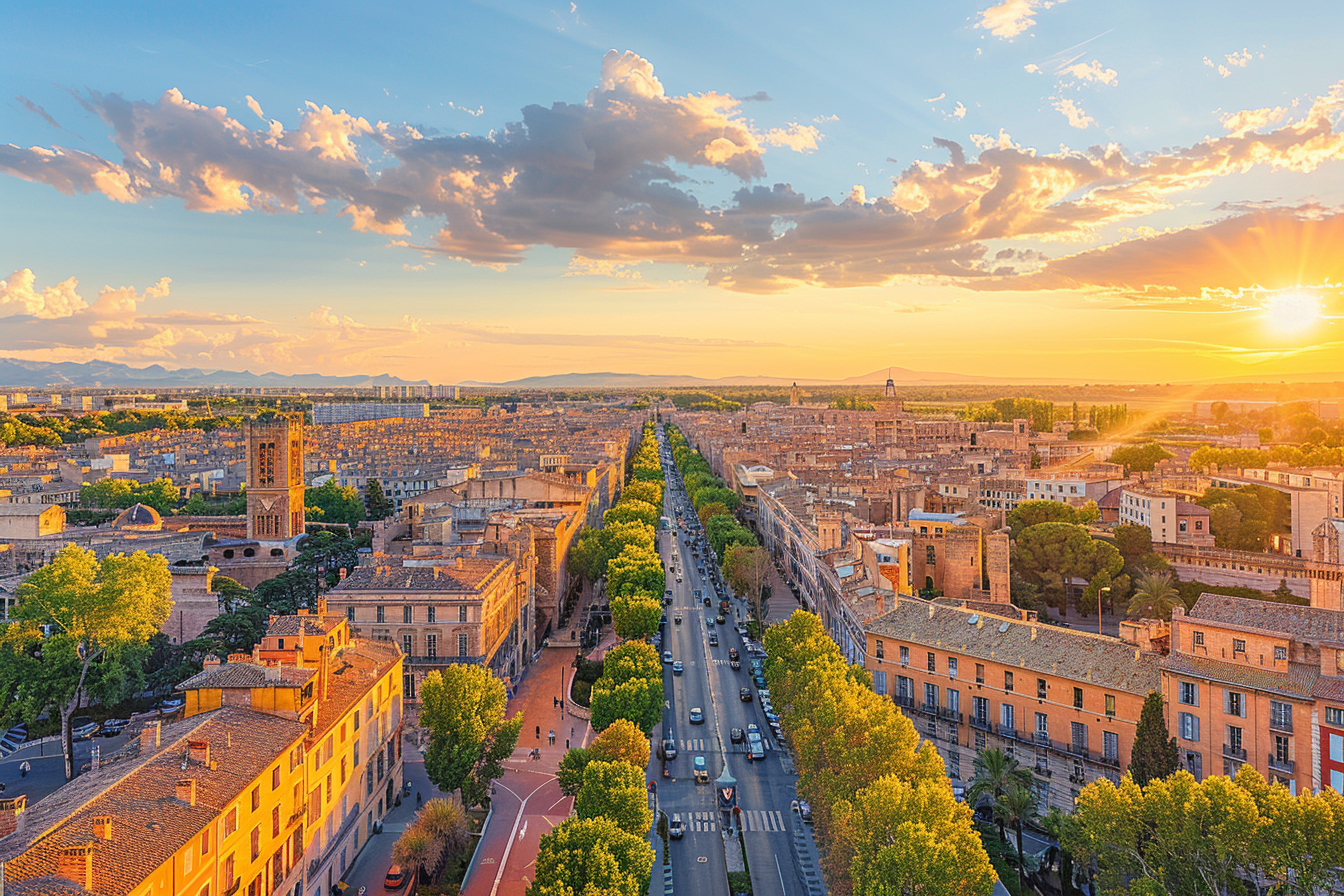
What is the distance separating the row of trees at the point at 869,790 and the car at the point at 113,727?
37.9 meters

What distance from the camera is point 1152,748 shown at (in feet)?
111

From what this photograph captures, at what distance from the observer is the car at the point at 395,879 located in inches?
1348

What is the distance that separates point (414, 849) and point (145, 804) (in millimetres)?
11492

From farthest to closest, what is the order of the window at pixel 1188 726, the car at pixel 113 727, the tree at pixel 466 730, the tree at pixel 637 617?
the tree at pixel 637 617 → the car at pixel 113 727 → the tree at pixel 466 730 → the window at pixel 1188 726

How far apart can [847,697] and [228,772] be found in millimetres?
24168

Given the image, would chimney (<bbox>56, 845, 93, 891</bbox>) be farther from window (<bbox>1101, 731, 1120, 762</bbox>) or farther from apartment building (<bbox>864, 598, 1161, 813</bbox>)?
window (<bbox>1101, 731, 1120, 762</bbox>)

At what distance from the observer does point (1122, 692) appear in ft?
127

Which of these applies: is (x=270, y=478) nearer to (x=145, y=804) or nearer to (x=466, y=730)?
(x=466, y=730)

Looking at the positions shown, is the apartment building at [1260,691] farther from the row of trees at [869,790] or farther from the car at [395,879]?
the car at [395,879]

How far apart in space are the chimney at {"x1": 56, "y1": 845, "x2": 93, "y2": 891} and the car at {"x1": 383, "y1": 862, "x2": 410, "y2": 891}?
15.0 meters

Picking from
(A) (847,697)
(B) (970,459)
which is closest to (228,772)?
(A) (847,697)

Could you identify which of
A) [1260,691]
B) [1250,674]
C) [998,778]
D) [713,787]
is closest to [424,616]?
[713,787]

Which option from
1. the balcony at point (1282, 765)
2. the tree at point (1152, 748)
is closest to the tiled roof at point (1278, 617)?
the balcony at point (1282, 765)

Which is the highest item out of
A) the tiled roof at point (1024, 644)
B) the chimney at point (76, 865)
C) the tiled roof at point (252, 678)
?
the tiled roof at point (252, 678)
